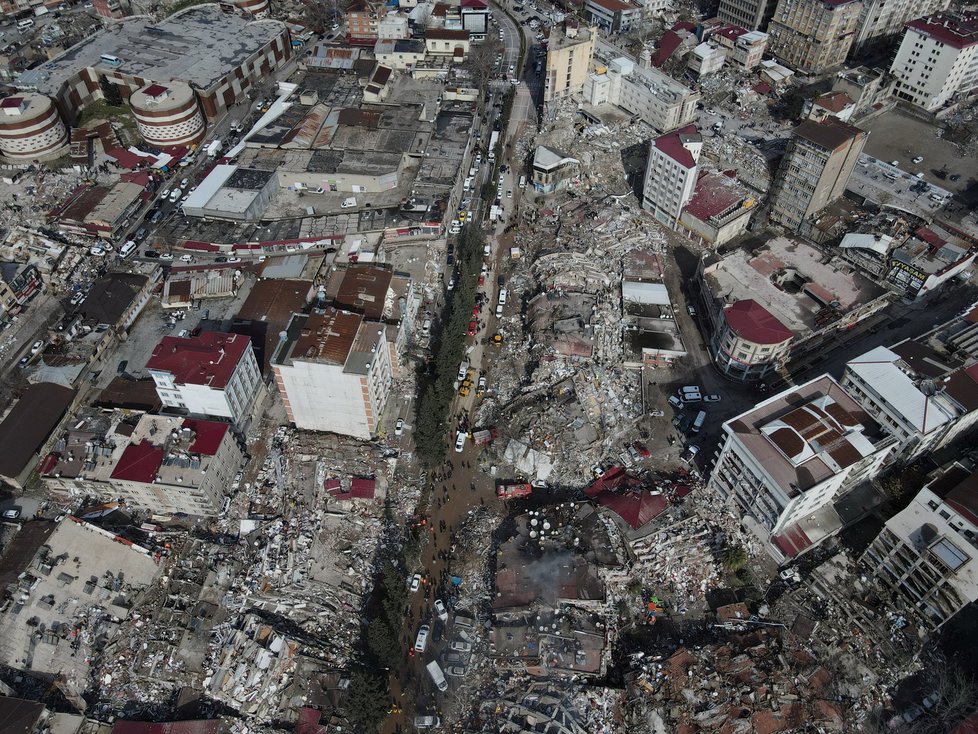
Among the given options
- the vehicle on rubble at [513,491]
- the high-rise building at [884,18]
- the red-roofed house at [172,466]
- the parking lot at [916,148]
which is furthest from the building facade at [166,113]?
the high-rise building at [884,18]

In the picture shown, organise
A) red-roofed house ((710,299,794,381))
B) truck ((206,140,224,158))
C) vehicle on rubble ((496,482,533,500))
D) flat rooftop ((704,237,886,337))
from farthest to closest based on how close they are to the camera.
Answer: truck ((206,140,224,158))
flat rooftop ((704,237,886,337))
red-roofed house ((710,299,794,381))
vehicle on rubble ((496,482,533,500))

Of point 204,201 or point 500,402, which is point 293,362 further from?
point 204,201

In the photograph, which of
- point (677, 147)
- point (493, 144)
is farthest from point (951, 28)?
point (493, 144)

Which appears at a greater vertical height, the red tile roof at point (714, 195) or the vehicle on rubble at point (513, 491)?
the red tile roof at point (714, 195)

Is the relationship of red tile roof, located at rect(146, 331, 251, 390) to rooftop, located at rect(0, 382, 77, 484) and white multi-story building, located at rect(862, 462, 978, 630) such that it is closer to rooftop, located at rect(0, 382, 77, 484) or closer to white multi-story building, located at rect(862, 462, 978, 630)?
rooftop, located at rect(0, 382, 77, 484)

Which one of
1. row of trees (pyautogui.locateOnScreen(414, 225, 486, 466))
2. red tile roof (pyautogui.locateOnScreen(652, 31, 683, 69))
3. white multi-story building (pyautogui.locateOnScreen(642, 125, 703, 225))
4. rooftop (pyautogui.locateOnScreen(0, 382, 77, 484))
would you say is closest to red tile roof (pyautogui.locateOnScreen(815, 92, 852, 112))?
red tile roof (pyautogui.locateOnScreen(652, 31, 683, 69))

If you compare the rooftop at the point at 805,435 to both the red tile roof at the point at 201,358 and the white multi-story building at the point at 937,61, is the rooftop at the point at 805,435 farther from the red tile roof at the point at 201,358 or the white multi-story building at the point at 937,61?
the white multi-story building at the point at 937,61
